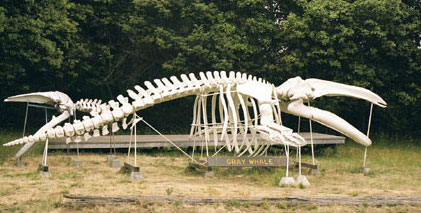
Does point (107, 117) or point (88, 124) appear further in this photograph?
point (107, 117)

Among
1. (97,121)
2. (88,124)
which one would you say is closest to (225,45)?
(97,121)

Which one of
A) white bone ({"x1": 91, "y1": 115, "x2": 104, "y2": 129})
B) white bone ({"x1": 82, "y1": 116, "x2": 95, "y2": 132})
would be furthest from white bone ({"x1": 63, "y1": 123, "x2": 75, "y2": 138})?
white bone ({"x1": 91, "y1": 115, "x2": 104, "y2": 129})

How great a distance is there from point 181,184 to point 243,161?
6.04ft

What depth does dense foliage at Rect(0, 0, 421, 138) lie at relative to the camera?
1964cm

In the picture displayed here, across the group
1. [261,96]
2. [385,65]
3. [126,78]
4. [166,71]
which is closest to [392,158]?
[385,65]

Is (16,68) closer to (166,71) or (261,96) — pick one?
(166,71)

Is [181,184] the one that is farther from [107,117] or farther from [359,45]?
[359,45]

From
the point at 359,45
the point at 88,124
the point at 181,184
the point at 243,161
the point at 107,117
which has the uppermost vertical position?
the point at 359,45

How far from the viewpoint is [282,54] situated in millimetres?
21891

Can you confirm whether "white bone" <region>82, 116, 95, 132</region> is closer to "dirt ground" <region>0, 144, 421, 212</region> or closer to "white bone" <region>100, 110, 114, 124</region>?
"white bone" <region>100, 110, 114, 124</region>

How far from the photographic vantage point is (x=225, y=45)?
20.1m

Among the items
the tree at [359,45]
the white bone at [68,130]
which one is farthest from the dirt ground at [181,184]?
the tree at [359,45]

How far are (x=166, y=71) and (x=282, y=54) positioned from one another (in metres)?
5.31

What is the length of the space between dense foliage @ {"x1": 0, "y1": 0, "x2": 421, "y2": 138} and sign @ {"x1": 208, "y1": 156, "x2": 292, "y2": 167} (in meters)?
8.00
